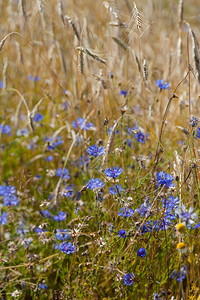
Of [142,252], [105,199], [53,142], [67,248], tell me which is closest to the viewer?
[142,252]

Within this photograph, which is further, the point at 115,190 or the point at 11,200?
the point at 11,200

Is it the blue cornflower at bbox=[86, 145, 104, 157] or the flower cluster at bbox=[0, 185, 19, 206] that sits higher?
the blue cornflower at bbox=[86, 145, 104, 157]

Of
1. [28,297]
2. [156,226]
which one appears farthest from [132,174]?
[28,297]

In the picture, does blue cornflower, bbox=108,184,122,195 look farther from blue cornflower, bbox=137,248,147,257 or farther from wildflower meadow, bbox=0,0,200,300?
blue cornflower, bbox=137,248,147,257

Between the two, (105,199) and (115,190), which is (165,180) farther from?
(105,199)

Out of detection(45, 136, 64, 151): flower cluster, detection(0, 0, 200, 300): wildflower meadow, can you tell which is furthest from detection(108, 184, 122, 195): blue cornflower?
detection(45, 136, 64, 151): flower cluster

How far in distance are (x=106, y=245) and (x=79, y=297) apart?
348mm

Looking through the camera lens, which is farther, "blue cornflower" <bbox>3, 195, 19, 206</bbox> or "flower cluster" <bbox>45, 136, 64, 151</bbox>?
"flower cluster" <bbox>45, 136, 64, 151</bbox>

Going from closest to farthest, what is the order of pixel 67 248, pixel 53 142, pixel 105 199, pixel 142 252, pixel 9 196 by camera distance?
pixel 142 252
pixel 67 248
pixel 105 199
pixel 9 196
pixel 53 142

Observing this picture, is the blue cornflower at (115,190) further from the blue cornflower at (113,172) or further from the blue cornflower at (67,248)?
the blue cornflower at (67,248)

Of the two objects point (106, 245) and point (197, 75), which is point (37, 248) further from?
point (197, 75)

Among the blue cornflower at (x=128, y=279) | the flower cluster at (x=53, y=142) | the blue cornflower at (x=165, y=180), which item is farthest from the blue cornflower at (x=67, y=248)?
the flower cluster at (x=53, y=142)

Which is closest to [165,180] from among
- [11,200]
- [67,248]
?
[67,248]

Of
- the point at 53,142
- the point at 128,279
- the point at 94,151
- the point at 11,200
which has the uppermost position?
the point at 53,142
